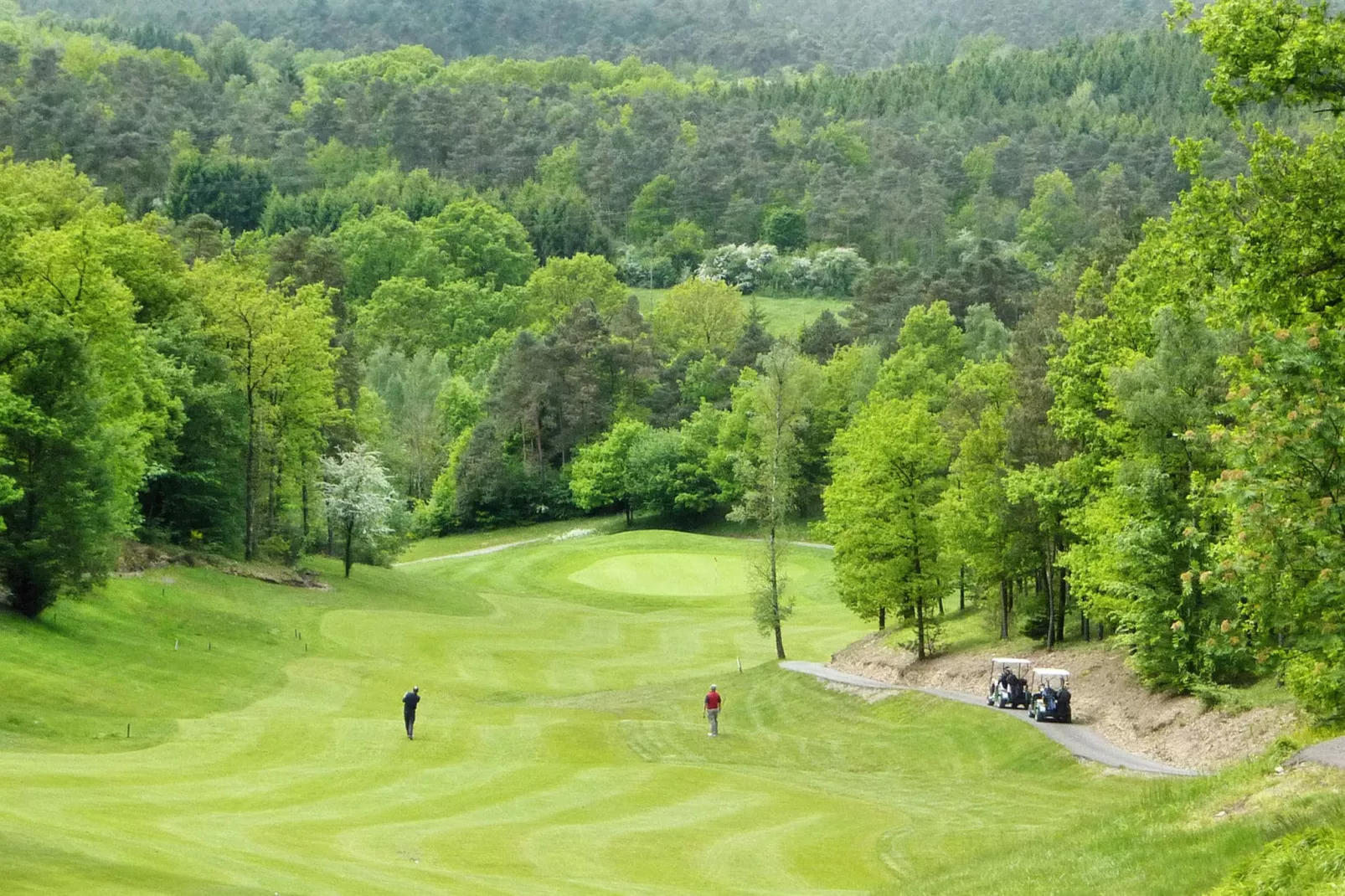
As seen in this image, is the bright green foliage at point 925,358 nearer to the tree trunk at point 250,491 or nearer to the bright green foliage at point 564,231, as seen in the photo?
the tree trunk at point 250,491

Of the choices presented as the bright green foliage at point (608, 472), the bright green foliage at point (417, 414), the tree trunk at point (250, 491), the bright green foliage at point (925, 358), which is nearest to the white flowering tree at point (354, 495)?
the tree trunk at point (250, 491)

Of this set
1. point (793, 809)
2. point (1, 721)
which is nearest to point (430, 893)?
point (793, 809)

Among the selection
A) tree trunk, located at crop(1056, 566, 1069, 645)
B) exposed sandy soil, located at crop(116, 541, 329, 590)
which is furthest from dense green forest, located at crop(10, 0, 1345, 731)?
exposed sandy soil, located at crop(116, 541, 329, 590)

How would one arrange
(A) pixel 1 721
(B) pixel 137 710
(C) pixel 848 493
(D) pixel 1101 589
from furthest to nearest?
(C) pixel 848 493 → (D) pixel 1101 589 → (B) pixel 137 710 → (A) pixel 1 721

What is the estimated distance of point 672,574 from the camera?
304 ft

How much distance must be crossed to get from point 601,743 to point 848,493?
1842cm

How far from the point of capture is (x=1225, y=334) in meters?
41.2

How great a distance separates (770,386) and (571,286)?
4173 inches

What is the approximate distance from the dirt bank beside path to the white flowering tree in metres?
28.6

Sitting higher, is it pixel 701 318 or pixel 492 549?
pixel 701 318

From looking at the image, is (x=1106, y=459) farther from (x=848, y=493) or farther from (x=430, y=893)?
(x=430, y=893)

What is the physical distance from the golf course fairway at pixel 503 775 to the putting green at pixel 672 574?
17.2m

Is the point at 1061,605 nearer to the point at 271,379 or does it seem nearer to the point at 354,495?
the point at 271,379

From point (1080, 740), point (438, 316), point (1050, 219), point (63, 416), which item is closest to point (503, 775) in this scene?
point (1080, 740)
